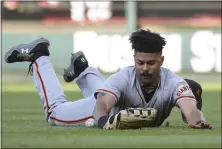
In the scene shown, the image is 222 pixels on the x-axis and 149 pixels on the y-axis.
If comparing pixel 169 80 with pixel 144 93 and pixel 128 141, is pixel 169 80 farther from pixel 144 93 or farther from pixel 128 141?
pixel 128 141

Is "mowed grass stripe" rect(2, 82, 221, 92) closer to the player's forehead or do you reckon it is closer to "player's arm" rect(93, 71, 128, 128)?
"player's arm" rect(93, 71, 128, 128)

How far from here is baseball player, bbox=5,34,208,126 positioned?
8188mm

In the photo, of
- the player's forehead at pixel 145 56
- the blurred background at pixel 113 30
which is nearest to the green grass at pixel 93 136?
the player's forehead at pixel 145 56

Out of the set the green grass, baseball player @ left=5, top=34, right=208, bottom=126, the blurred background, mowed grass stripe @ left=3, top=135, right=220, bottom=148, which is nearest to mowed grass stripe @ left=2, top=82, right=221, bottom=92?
the blurred background

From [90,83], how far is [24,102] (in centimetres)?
527

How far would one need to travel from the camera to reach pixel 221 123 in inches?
362

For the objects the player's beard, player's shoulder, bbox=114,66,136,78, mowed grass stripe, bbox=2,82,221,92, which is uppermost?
player's shoulder, bbox=114,66,136,78

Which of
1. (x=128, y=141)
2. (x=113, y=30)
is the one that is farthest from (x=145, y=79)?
(x=113, y=30)

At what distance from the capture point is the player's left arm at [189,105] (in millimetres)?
7310

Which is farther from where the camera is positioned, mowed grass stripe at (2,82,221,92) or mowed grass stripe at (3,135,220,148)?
mowed grass stripe at (2,82,221,92)

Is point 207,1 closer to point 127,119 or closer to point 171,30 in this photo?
point 171,30

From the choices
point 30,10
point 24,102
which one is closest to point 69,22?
point 30,10

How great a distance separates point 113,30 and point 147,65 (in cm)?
1526

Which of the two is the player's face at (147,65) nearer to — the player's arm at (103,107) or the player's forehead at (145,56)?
the player's forehead at (145,56)
